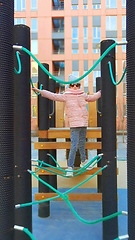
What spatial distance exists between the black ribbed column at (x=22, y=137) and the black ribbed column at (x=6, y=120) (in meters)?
0.87

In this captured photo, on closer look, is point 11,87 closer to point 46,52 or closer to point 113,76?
point 113,76

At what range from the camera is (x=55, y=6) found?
75.1ft

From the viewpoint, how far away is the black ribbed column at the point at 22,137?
209 centimetres

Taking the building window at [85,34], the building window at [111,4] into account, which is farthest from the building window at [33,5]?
the building window at [111,4]

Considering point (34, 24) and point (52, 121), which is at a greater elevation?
point (34, 24)

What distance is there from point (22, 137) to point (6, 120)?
3.04 feet

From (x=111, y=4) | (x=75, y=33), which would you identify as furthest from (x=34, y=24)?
(x=111, y=4)

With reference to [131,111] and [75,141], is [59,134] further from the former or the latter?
[131,111]

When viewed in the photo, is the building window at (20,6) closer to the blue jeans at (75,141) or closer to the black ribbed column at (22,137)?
the blue jeans at (75,141)

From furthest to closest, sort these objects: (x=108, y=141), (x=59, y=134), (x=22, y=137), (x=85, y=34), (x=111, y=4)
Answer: (x=85, y=34) < (x=111, y=4) < (x=59, y=134) < (x=108, y=141) < (x=22, y=137)

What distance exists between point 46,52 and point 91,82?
4.55m

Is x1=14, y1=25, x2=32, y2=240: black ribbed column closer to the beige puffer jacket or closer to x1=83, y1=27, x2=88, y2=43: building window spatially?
the beige puffer jacket

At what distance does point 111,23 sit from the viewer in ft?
72.8

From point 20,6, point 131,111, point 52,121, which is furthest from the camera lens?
point 20,6
